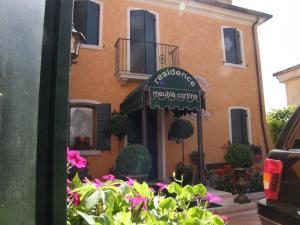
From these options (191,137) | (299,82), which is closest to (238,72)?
(191,137)

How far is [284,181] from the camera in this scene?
270 centimetres

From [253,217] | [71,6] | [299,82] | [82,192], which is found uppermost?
[299,82]

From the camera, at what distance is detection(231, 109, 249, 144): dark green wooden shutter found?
1188cm

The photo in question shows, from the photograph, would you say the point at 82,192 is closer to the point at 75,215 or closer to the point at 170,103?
the point at 75,215

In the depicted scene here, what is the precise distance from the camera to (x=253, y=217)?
6500mm

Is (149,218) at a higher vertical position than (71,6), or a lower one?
lower

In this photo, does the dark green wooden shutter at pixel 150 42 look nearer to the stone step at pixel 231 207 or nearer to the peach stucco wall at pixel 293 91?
the stone step at pixel 231 207

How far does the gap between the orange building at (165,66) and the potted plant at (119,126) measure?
33 centimetres

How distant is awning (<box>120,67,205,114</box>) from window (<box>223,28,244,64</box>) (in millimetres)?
5178

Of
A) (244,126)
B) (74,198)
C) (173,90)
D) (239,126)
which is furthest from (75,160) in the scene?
(244,126)

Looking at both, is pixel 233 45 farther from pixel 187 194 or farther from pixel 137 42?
pixel 187 194

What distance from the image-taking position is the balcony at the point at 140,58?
998 cm

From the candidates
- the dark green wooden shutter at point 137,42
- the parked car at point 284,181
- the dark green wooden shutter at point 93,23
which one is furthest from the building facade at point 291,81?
the parked car at point 284,181

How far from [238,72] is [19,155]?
40.7 ft
